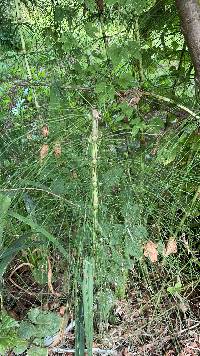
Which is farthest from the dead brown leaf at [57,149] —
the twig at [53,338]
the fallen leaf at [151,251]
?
the twig at [53,338]

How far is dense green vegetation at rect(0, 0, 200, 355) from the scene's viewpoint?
43.9 inches

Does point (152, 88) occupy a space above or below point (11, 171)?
above

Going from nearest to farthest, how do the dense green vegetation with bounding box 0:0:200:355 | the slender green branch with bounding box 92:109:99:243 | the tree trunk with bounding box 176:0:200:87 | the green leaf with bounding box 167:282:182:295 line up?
the slender green branch with bounding box 92:109:99:243 → the dense green vegetation with bounding box 0:0:200:355 → the tree trunk with bounding box 176:0:200:87 → the green leaf with bounding box 167:282:182:295

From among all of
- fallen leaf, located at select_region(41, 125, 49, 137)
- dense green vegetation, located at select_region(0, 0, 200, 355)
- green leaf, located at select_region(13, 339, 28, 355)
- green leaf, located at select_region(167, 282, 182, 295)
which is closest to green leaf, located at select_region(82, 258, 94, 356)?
dense green vegetation, located at select_region(0, 0, 200, 355)

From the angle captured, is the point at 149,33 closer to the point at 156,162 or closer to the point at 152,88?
the point at 152,88

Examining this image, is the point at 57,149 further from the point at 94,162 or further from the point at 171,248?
the point at 171,248

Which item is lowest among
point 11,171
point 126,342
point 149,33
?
point 126,342

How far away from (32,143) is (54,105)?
0.15m

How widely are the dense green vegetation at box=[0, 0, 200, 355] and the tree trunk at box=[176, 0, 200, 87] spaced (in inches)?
3.5

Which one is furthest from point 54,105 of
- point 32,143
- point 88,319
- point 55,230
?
point 88,319

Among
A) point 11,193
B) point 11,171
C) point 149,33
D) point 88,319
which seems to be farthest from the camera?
point 149,33

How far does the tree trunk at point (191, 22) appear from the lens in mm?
1233

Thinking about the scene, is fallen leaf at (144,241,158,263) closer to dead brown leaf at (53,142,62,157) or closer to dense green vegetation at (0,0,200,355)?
dense green vegetation at (0,0,200,355)

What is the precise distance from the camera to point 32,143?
4.88 ft
